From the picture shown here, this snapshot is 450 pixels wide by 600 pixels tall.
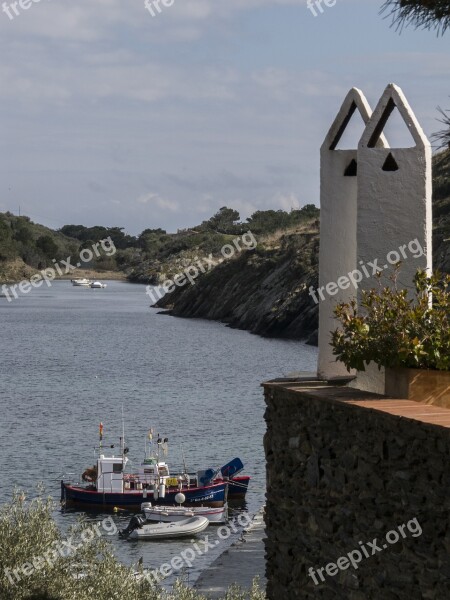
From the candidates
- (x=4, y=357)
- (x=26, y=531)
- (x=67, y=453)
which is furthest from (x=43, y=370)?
(x=26, y=531)

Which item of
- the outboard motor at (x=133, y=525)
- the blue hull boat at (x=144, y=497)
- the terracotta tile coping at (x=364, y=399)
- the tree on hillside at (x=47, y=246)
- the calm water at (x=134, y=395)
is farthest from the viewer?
the tree on hillside at (x=47, y=246)

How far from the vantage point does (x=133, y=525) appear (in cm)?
3353

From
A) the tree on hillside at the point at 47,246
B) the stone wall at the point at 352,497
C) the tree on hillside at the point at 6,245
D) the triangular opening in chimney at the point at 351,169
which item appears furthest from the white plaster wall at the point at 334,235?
the tree on hillside at the point at 47,246

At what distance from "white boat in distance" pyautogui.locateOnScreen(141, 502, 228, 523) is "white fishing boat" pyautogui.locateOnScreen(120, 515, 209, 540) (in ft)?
1.12

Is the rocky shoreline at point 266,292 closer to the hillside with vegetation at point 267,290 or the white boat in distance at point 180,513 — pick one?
the hillside with vegetation at point 267,290

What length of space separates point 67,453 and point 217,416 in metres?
10.5

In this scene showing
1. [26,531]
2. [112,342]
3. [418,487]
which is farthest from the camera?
[112,342]

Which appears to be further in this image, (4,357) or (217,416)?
(4,357)

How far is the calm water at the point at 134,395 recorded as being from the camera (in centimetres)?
3897

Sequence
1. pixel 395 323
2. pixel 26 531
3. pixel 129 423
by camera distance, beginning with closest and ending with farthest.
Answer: pixel 395 323 < pixel 26 531 < pixel 129 423

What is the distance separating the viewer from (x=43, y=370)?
70.2 m

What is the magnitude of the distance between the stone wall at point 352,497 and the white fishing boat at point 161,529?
23.9 m

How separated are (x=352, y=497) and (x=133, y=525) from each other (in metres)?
26.3

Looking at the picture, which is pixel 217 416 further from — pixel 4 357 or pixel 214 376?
pixel 4 357
